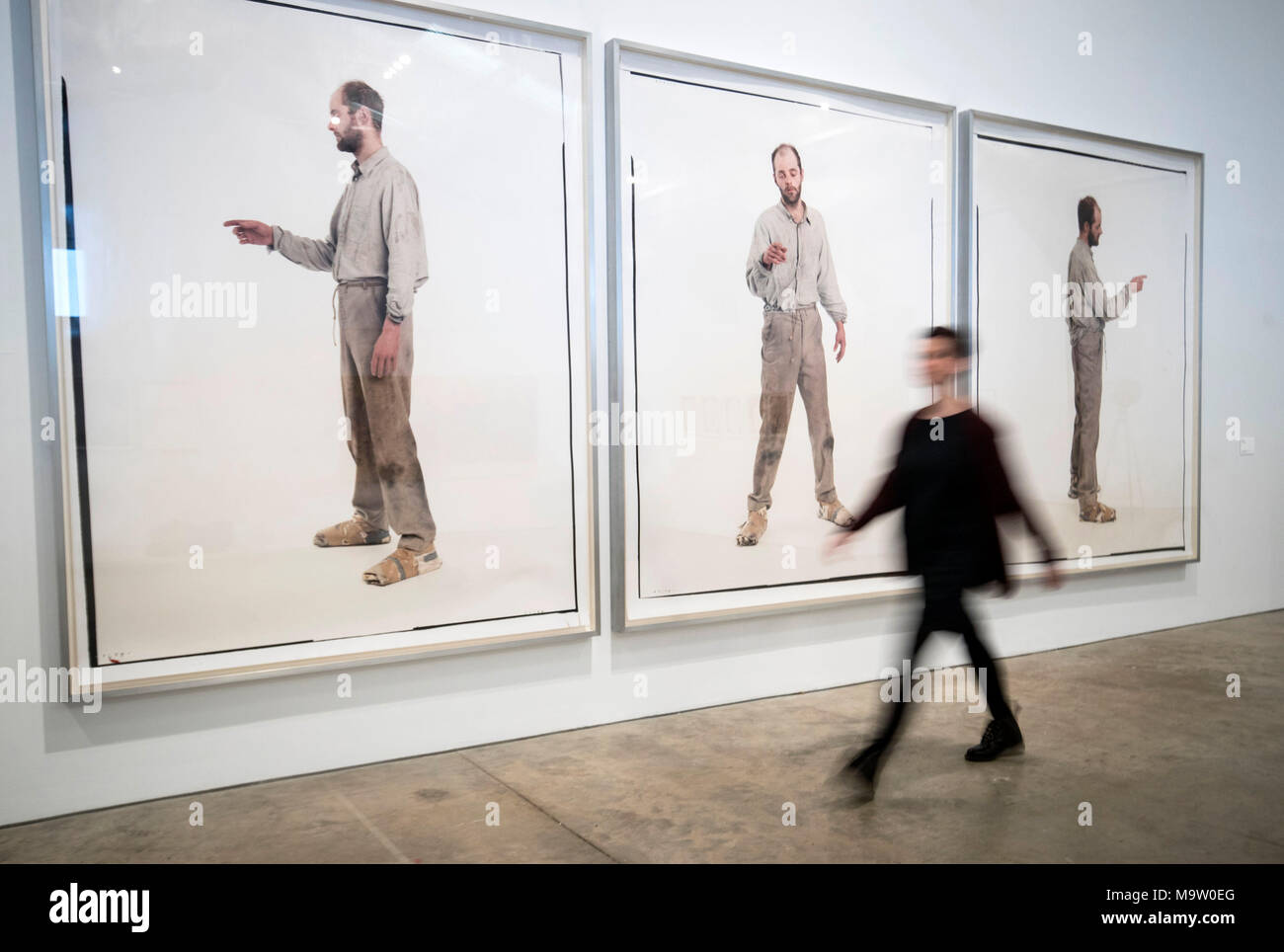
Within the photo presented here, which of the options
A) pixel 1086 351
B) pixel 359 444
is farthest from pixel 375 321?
pixel 1086 351

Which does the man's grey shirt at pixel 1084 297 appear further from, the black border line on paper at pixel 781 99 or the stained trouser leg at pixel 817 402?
the stained trouser leg at pixel 817 402

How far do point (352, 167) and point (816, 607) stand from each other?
3.12 metres

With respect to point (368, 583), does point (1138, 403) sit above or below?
above

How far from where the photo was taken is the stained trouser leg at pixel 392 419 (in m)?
4.03

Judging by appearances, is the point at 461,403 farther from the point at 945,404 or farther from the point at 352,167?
the point at 945,404

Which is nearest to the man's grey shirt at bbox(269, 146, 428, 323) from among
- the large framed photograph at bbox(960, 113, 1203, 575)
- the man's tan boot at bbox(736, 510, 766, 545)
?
the man's tan boot at bbox(736, 510, 766, 545)

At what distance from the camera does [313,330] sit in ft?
12.9

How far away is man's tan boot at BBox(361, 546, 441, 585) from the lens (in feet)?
13.4

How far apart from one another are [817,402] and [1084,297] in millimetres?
2270

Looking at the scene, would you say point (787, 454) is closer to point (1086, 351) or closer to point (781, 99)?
point (781, 99)

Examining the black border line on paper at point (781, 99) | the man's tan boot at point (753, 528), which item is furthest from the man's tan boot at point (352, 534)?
the black border line on paper at point (781, 99)
